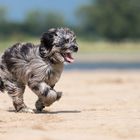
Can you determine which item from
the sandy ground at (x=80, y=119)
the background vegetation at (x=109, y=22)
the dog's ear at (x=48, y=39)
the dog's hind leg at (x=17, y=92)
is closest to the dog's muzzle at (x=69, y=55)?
the dog's ear at (x=48, y=39)

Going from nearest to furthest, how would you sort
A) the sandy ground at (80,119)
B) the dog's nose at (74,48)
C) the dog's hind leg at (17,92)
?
the sandy ground at (80,119), the dog's nose at (74,48), the dog's hind leg at (17,92)

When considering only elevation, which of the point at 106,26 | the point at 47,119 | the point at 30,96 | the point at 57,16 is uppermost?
the point at 47,119

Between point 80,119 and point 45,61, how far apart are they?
46.8 inches

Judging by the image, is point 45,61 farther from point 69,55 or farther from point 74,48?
point 74,48

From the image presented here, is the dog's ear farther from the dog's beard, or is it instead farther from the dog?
the dog's beard

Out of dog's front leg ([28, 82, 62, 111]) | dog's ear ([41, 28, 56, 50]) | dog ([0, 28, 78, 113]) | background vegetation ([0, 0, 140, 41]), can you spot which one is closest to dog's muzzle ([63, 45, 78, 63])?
dog ([0, 28, 78, 113])

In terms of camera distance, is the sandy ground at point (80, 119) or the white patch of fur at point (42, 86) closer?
the sandy ground at point (80, 119)

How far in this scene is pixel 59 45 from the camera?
12.6 m

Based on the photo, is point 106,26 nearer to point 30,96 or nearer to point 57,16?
point 57,16

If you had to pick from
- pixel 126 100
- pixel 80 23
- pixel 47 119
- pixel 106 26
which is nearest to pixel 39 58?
pixel 47 119

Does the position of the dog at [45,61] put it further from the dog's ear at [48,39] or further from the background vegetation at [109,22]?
the background vegetation at [109,22]

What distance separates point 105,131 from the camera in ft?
35.1

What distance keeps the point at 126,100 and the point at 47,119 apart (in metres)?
3.83

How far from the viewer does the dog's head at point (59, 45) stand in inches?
493
